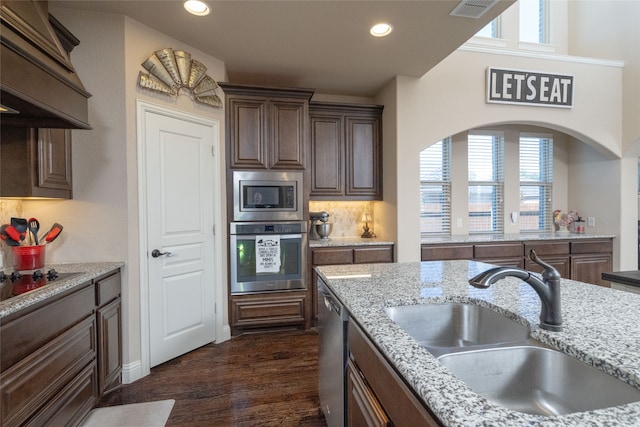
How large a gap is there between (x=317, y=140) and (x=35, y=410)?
3114 mm

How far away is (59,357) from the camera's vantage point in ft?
5.30

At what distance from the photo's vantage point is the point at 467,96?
3508 millimetres

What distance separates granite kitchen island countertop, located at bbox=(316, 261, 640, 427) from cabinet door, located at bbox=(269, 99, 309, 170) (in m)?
1.66

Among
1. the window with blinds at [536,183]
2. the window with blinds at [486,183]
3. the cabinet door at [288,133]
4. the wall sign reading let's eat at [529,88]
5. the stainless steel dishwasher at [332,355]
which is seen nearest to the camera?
the stainless steel dishwasher at [332,355]

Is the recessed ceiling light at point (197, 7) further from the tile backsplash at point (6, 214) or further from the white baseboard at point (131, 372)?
the white baseboard at point (131, 372)

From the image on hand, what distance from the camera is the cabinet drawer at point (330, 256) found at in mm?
3348

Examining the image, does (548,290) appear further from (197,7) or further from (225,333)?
(225,333)

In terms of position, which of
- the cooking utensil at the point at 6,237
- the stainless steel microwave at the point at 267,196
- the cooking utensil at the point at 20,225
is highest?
the stainless steel microwave at the point at 267,196

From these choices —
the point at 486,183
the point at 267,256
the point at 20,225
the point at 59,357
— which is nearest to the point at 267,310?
the point at 267,256

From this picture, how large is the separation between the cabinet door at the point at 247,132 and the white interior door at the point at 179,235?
277 mm

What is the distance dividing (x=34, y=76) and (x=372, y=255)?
3008 millimetres

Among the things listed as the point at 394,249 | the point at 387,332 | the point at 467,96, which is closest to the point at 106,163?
the point at 387,332

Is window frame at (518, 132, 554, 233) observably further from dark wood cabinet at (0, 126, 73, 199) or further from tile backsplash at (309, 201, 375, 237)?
dark wood cabinet at (0, 126, 73, 199)

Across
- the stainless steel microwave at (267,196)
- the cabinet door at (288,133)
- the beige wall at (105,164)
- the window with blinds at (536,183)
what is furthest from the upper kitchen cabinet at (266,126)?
the window with blinds at (536,183)
